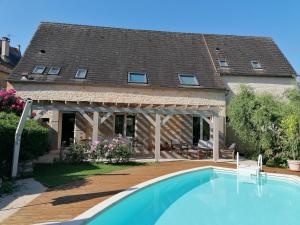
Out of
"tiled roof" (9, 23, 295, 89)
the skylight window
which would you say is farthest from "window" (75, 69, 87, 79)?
the skylight window

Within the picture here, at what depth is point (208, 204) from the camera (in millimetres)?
8305

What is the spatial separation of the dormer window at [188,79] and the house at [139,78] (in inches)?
2.6

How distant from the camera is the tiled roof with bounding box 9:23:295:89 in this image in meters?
18.2

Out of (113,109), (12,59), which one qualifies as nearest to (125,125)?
(113,109)

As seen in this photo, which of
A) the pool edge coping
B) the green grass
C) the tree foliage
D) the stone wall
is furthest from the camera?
the stone wall

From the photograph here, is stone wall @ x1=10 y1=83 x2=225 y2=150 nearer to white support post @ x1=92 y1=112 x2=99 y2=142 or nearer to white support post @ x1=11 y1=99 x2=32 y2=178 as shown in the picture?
white support post @ x1=92 y1=112 x2=99 y2=142

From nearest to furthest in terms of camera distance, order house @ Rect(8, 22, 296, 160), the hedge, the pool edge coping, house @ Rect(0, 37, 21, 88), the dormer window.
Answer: the pool edge coping < the hedge < house @ Rect(8, 22, 296, 160) < the dormer window < house @ Rect(0, 37, 21, 88)

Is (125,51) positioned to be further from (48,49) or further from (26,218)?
(26,218)

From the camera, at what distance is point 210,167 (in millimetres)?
12953

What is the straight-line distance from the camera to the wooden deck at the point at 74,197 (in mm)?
5598

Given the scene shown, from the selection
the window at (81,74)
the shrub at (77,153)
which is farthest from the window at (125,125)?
the shrub at (77,153)

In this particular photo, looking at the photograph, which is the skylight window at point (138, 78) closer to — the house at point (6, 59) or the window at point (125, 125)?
the window at point (125, 125)

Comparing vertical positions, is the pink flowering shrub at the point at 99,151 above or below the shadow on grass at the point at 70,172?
above

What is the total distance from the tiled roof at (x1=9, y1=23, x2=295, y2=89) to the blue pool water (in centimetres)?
892
